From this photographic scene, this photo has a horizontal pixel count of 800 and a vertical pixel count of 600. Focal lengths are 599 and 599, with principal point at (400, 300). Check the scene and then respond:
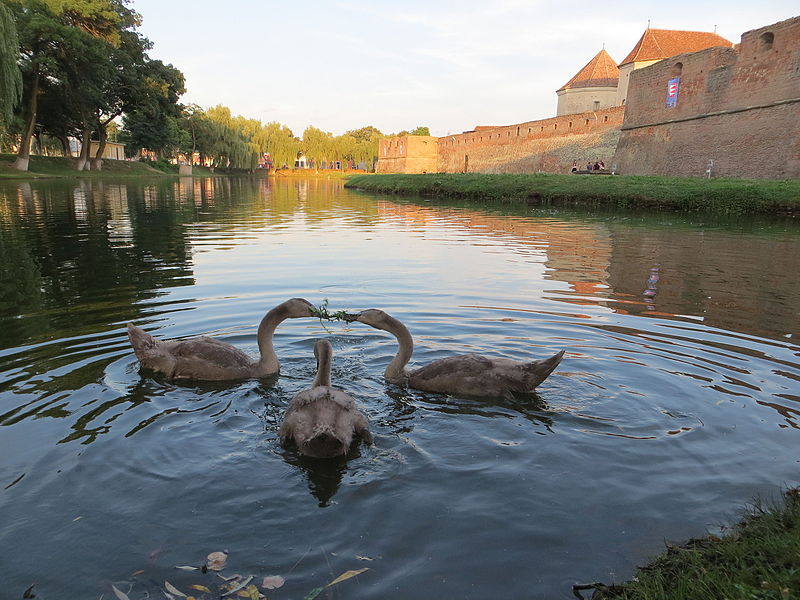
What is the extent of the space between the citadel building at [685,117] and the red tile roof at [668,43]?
0.10m

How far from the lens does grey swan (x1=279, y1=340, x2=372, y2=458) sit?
481 cm

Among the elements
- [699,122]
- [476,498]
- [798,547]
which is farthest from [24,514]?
[699,122]

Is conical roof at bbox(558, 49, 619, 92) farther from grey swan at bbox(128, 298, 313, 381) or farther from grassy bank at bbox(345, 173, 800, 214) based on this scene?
grey swan at bbox(128, 298, 313, 381)

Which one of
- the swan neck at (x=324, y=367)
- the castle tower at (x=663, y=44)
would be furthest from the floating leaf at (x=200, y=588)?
the castle tower at (x=663, y=44)

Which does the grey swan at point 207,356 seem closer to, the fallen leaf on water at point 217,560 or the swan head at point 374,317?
the swan head at point 374,317

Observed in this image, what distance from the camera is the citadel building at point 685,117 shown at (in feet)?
104

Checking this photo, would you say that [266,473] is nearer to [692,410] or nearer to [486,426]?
[486,426]

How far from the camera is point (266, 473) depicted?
4711 millimetres

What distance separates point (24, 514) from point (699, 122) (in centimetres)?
4226

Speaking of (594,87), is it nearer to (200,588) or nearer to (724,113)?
(724,113)

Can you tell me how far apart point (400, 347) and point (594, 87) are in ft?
228

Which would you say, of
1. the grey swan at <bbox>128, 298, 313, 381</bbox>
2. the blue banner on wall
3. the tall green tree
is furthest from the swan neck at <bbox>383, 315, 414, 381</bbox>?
the tall green tree

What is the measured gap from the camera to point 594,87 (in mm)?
67938

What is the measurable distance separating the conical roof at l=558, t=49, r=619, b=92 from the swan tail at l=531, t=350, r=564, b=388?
229ft
